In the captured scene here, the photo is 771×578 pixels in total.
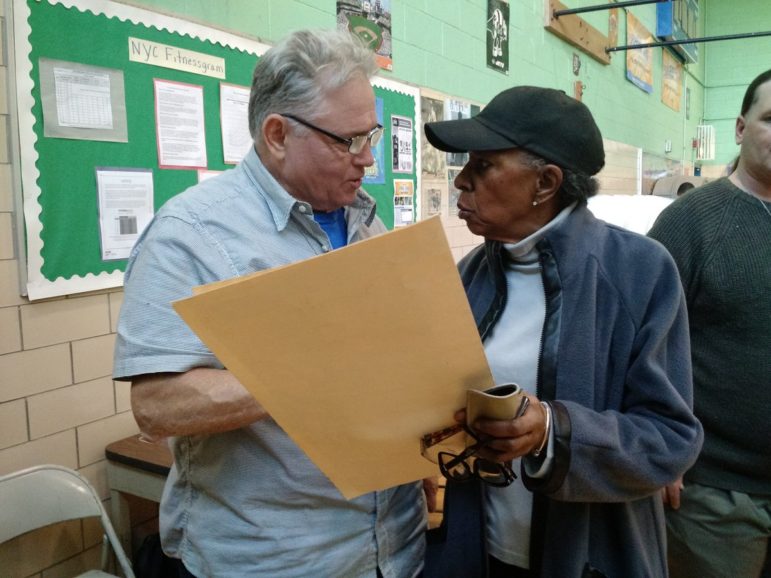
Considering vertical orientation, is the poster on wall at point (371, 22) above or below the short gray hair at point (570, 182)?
above

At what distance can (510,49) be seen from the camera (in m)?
4.06

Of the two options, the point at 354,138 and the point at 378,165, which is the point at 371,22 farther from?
the point at 354,138

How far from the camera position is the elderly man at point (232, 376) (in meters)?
0.87

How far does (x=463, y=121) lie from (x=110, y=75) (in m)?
1.12

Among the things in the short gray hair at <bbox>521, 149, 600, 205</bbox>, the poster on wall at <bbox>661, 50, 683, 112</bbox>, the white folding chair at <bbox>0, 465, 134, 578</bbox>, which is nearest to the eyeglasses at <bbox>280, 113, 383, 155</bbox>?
the short gray hair at <bbox>521, 149, 600, 205</bbox>

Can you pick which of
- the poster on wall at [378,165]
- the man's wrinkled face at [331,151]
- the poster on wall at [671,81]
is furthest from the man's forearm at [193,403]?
the poster on wall at [671,81]

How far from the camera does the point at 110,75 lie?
5.62 ft

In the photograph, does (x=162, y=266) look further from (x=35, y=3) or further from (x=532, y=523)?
(x=35, y=3)

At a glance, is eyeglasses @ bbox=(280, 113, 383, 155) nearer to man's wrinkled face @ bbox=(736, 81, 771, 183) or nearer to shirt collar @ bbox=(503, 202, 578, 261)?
shirt collar @ bbox=(503, 202, 578, 261)

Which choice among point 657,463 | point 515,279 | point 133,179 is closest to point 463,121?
point 515,279

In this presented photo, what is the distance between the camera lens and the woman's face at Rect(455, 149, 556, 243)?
42.0 inches

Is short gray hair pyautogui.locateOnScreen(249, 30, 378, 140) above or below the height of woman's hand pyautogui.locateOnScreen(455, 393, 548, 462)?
above

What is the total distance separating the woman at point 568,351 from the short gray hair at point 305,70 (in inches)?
7.9

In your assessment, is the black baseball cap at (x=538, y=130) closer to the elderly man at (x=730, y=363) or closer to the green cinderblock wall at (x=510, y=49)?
the elderly man at (x=730, y=363)
